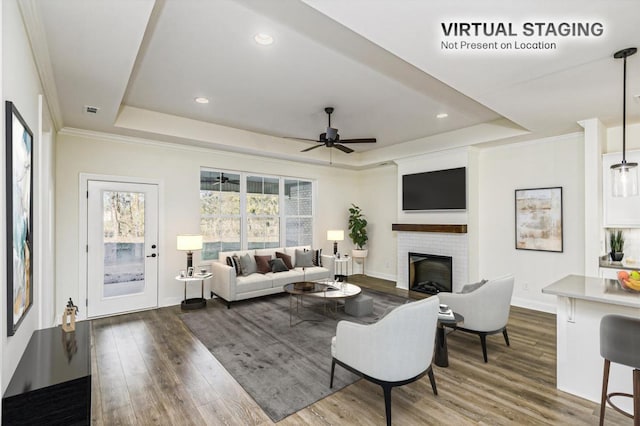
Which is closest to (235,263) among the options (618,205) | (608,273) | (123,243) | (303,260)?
(303,260)

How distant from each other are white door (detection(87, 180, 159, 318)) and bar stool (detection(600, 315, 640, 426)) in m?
5.45

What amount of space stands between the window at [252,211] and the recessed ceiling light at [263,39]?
3.43 m

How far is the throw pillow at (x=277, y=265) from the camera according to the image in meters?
5.73

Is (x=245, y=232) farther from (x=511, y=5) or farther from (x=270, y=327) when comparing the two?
(x=511, y=5)

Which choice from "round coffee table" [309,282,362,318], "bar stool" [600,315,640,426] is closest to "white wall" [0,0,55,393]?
"round coffee table" [309,282,362,318]

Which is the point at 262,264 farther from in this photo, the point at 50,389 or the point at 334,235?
the point at 50,389

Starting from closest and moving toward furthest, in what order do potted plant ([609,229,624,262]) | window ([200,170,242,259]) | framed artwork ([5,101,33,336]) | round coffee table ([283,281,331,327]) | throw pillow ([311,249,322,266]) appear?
framed artwork ([5,101,33,336])
potted plant ([609,229,624,262])
round coffee table ([283,281,331,327])
window ([200,170,242,259])
throw pillow ([311,249,322,266])

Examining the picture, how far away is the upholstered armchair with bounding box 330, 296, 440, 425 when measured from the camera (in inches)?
88.7

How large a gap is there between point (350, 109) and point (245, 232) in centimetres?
315

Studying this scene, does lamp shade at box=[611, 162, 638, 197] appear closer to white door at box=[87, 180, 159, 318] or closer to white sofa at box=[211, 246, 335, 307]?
white sofa at box=[211, 246, 335, 307]

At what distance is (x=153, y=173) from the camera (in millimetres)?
5074

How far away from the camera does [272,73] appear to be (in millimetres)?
3314

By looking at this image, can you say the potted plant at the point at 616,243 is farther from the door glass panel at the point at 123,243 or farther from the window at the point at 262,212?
the door glass panel at the point at 123,243

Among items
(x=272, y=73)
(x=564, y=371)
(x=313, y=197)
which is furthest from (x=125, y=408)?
(x=313, y=197)
